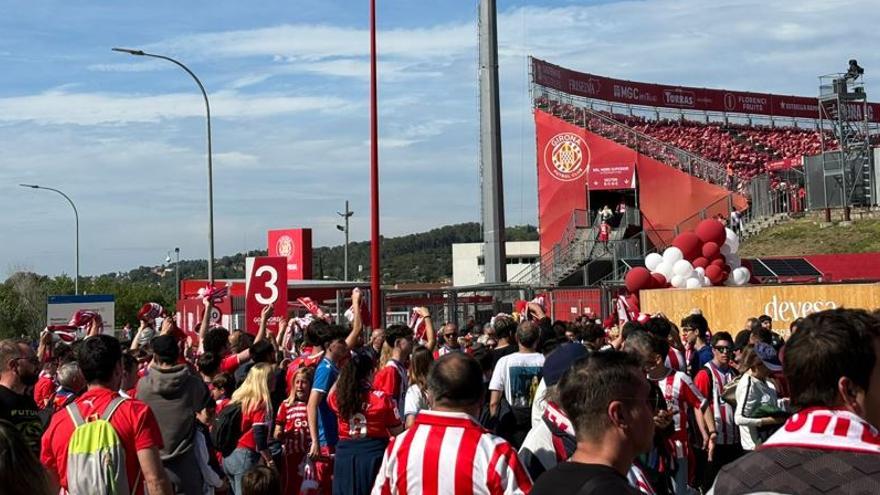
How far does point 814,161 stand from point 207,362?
35228 millimetres

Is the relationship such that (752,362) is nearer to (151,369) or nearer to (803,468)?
(151,369)

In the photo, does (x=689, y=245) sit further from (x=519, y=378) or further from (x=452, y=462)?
(x=452, y=462)

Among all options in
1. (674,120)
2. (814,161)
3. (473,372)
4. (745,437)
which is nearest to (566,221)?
(814,161)

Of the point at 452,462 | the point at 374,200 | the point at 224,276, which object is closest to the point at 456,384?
the point at 452,462

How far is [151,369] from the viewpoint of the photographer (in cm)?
750

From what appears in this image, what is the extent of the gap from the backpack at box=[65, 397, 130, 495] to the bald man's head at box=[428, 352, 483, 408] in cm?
171

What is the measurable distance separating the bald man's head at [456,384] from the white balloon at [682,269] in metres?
19.2

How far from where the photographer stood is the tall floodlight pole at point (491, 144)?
2586cm

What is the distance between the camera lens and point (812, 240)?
3825 centimetres

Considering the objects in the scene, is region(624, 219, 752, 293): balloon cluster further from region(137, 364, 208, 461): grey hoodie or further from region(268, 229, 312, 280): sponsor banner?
region(268, 229, 312, 280): sponsor banner

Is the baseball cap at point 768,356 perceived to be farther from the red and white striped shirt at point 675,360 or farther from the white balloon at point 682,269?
the white balloon at point 682,269

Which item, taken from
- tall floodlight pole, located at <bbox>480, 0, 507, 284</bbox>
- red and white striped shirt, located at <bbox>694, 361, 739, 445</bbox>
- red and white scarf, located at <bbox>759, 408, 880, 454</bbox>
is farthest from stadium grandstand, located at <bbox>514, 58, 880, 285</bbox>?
red and white scarf, located at <bbox>759, 408, 880, 454</bbox>

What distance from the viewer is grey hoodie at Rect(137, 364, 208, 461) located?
7211 millimetres

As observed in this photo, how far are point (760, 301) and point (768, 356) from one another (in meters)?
11.9
